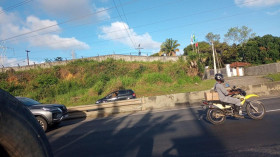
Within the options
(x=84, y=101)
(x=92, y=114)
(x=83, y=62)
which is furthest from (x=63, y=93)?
(x=92, y=114)

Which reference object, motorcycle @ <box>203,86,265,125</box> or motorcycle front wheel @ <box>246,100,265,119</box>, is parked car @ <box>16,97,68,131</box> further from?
motorcycle front wheel @ <box>246,100,265,119</box>

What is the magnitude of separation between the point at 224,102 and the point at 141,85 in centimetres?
1947

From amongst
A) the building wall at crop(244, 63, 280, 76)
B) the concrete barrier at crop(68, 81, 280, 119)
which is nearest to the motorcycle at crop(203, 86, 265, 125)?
the concrete barrier at crop(68, 81, 280, 119)

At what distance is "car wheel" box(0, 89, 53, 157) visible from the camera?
141 centimetres

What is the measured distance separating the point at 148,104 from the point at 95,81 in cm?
1740

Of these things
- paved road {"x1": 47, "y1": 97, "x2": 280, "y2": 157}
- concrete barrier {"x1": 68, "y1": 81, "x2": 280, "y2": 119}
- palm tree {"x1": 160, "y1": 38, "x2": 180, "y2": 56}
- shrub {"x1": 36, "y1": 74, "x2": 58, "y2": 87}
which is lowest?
paved road {"x1": 47, "y1": 97, "x2": 280, "y2": 157}

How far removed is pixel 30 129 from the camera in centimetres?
156

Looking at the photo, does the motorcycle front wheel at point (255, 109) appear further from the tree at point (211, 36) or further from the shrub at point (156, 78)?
the tree at point (211, 36)

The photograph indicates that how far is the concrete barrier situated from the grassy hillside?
342 inches

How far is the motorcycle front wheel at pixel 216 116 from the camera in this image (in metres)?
6.76

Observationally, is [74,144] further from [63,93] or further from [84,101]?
[63,93]

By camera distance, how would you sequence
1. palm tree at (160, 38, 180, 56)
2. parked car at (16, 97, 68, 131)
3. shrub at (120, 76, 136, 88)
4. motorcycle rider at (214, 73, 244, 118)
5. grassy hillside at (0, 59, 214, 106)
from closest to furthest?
motorcycle rider at (214, 73, 244, 118)
parked car at (16, 97, 68, 131)
grassy hillside at (0, 59, 214, 106)
shrub at (120, 76, 136, 88)
palm tree at (160, 38, 180, 56)

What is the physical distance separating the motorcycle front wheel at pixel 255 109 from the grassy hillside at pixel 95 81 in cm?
1551

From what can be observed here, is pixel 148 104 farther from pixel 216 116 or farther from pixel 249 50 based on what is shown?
pixel 249 50
